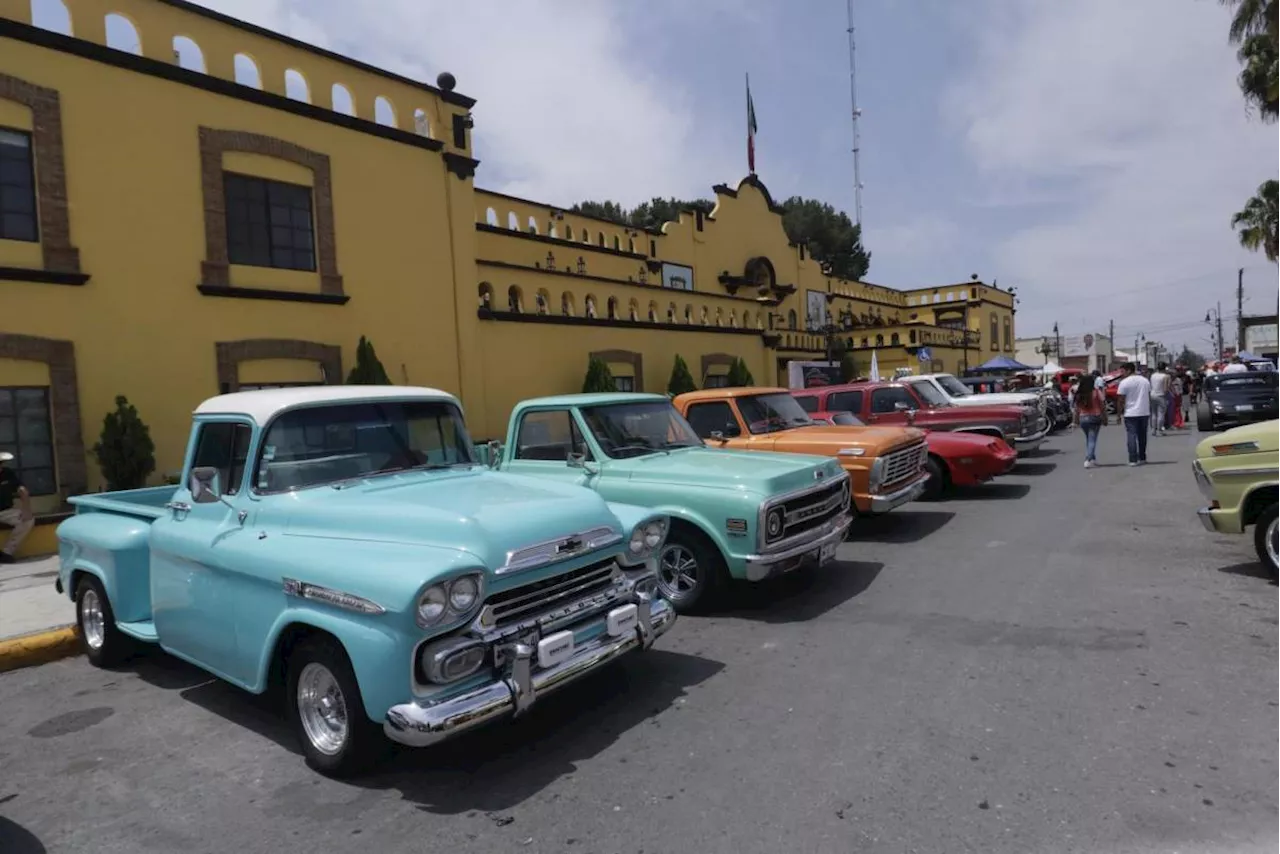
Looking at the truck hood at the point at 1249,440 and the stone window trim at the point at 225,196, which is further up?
the stone window trim at the point at 225,196

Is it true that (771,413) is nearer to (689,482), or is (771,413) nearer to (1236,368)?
(689,482)

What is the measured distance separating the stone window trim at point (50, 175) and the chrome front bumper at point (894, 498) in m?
10.0

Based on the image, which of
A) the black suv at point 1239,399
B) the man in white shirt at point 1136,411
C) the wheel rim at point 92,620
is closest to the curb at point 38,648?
the wheel rim at point 92,620

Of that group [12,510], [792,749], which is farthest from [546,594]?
[12,510]

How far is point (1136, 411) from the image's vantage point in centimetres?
1305

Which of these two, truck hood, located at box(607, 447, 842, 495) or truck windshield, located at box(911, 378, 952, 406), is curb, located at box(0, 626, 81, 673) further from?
truck windshield, located at box(911, 378, 952, 406)

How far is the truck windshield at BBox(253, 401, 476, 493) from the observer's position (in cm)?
443

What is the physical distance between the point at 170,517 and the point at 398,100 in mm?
11151

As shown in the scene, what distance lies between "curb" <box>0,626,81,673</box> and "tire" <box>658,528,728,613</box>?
457 cm

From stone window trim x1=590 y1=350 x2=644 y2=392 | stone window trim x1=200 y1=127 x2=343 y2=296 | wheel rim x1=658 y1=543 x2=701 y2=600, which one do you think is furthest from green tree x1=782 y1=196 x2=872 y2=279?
wheel rim x1=658 y1=543 x2=701 y2=600

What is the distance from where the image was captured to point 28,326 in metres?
9.50

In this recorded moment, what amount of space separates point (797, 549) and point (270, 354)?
9185 mm

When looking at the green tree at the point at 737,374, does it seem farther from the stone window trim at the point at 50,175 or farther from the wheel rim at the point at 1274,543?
the wheel rim at the point at 1274,543

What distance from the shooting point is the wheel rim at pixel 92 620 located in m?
5.53
